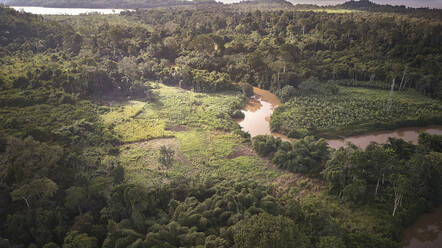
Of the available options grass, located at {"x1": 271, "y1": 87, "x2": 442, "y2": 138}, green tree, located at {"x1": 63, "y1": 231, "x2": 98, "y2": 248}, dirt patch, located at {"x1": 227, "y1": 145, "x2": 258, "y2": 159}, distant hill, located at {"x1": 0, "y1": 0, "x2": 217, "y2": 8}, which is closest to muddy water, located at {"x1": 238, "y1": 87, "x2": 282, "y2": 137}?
grass, located at {"x1": 271, "y1": 87, "x2": 442, "y2": 138}

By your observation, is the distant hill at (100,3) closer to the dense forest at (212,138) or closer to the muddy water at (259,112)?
the dense forest at (212,138)

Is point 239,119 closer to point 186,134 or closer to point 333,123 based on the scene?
point 186,134

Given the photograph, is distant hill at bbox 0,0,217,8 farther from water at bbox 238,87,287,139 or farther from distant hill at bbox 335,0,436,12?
water at bbox 238,87,287,139

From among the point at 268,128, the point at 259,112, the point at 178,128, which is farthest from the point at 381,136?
the point at 178,128

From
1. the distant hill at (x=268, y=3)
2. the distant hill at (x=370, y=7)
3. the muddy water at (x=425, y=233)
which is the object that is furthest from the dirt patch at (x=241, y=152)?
the distant hill at (x=268, y=3)

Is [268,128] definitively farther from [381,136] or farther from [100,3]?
[100,3]

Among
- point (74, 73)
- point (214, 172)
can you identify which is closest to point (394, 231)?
point (214, 172)

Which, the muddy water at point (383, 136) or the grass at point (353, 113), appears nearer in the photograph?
the muddy water at point (383, 136)
